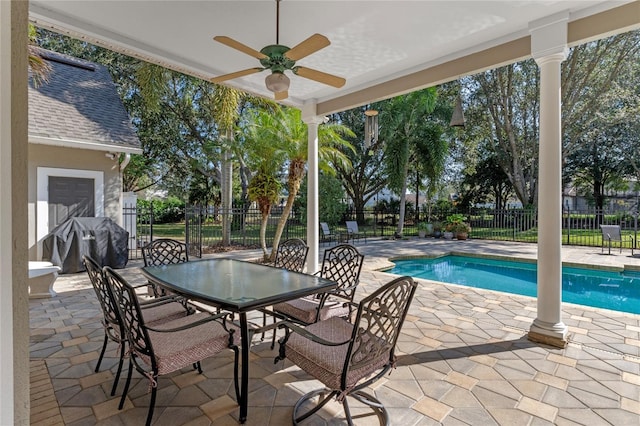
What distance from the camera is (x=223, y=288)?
2666mm

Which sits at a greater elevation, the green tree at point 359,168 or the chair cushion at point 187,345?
the green tree at point 359,168

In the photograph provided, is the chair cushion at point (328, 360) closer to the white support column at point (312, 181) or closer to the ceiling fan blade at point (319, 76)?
the ceiling fan blade at point (319, 76)

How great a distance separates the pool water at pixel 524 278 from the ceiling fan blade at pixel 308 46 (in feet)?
21.3

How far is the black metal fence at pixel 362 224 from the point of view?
9.08m

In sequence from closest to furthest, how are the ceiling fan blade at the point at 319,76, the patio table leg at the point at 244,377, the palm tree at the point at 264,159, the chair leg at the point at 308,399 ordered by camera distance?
the chair leg at the point at 308,399 < the patio table leg at the point at 244,377 < the ceiling fan blade at the point at 319,76 < the palm tree at the point at 264,159

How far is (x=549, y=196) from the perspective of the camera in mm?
3465

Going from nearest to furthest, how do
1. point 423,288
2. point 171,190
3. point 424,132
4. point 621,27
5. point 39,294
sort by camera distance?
point 621,27
point 39,294
point 423,288
point 424,132
point 171,190

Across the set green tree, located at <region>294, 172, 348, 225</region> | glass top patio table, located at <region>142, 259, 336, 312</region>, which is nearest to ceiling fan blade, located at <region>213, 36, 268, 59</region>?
glass top patio table, located at <region>142, 259, 336, 312</region>

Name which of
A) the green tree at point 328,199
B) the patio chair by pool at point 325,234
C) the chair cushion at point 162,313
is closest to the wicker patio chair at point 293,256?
the chair cushion at point 162,313

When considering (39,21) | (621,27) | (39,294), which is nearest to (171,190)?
(39,294)

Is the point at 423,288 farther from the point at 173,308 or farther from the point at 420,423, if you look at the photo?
the point at 173,308

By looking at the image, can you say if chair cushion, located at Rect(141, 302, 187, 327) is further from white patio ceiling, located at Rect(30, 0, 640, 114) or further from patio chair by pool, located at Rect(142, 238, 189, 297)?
white patio ceiling, located at Rect(30, 0, 640, 114)

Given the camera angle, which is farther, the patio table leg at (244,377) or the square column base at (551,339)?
the square column base at (551,339)

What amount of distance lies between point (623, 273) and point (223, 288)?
9340 mm
